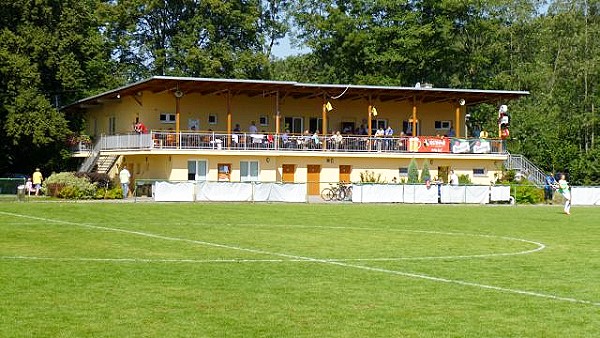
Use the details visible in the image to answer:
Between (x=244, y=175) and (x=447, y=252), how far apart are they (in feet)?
117

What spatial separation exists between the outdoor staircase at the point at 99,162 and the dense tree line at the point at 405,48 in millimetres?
5119

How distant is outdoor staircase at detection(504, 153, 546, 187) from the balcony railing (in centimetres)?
176

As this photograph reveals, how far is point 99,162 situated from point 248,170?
11.4 meters

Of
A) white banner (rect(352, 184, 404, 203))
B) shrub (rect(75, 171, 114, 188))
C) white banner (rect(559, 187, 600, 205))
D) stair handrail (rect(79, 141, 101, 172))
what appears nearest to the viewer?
white banner (rect(352, 184, 404, 203))

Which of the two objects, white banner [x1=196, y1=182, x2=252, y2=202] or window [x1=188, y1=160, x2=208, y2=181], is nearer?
white banner [x1=196, y1=182, x2=252, y2=202]

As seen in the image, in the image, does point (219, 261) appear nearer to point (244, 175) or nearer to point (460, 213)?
point (460, 213)

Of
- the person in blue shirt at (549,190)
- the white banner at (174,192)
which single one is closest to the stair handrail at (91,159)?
the white banner at (174,192)

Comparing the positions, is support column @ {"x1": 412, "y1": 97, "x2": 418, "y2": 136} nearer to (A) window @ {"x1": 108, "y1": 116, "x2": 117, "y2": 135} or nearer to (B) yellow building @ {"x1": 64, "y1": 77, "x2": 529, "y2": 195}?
(B) yellow building @ {"x1": 64, "y1": 77, "x2": 529, "y2": 195}

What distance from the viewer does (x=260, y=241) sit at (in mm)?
23359

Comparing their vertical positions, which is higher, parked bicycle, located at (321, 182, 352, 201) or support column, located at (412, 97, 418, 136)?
support column, located at (412, 97, 418, 136)

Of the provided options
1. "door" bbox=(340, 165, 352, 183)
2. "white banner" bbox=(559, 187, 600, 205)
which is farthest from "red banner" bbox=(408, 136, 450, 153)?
"white banner" bbox=(559, 187, 600, 205)

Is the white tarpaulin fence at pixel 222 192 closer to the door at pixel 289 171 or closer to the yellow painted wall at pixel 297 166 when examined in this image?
the yellow painted wall at pixel 297 166

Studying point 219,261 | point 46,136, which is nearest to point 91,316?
Result: point 219,261

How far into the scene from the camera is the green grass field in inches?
453
